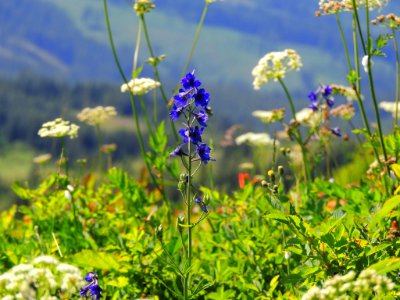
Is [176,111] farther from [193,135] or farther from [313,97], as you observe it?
[313,97]

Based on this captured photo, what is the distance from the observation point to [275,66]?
6.25 metres

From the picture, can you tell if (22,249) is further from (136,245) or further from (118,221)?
(136,245)

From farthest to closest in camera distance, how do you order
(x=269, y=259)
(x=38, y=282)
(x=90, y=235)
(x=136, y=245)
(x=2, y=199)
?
1. (x=2, y=199)
2. (x=90, y=235)
3. (x=269, y=259)
4. (x=136, y=245)
5. (x=38, y=282)

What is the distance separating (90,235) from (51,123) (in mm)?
1079

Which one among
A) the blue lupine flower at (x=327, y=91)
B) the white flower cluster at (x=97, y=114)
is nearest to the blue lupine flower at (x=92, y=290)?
the blue lupine flower at (x=327, y=91)

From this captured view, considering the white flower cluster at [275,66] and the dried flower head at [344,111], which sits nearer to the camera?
the white flower cluster at [275,66]

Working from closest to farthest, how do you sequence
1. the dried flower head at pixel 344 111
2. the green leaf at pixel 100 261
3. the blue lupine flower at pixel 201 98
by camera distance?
the blue lupine flower at pixel 201 98
the green leaf at pixel 100 261
the dried flower head at pixel 344 111

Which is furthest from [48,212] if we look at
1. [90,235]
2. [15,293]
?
[15,293]

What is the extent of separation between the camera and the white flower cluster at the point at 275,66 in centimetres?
614

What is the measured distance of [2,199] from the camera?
155375mm

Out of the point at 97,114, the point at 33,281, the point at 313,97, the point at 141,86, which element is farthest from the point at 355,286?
the point at 97,114

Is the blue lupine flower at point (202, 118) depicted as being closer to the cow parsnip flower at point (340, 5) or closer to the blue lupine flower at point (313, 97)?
the cow parsnip flower at point (340, 5)

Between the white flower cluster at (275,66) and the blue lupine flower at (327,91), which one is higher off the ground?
the white flower cluster at (275,66)

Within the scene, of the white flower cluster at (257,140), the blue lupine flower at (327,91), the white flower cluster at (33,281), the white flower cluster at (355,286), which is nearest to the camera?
the white flower cluster at (355,286)
